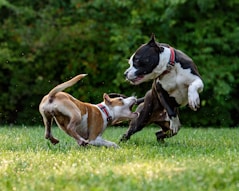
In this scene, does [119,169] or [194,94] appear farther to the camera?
[194,94]

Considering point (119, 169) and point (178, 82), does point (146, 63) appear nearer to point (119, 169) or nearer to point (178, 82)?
point (178, 82)

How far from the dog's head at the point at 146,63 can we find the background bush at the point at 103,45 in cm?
819

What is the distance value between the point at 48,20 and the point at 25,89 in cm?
200

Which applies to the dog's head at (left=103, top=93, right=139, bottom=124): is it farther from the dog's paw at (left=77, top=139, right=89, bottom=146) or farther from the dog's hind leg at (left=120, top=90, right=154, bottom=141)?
the dog's paw at (left=77, top=139, right=89, bottom=146)

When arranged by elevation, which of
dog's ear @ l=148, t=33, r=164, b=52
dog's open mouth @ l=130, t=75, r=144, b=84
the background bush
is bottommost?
the background bush

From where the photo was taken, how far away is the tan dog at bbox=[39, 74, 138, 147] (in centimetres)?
671

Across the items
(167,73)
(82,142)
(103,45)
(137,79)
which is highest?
(167,73)

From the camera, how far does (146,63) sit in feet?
24.1

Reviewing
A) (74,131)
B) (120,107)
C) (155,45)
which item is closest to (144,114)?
(120,107)

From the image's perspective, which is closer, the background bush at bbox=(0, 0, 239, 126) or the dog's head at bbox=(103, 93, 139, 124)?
the dog's head at bbox=(103, 93, 139, 124)

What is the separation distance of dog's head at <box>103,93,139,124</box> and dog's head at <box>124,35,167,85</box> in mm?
421

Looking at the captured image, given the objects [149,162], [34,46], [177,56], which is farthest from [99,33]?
[149,162]

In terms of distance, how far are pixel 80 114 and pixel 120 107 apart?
0.92 m

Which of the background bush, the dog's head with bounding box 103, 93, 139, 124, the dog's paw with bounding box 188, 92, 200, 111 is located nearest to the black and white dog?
the dog's paw with bounding box 188, 92, 200, 111
